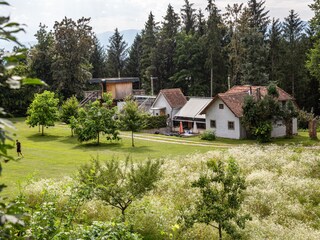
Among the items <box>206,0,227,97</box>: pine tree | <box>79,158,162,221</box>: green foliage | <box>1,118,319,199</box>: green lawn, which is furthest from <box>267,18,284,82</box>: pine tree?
<box>79,158,162,221</box>: green foliage

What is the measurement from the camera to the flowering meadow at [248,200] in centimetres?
1553

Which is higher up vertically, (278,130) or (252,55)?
(252,55)

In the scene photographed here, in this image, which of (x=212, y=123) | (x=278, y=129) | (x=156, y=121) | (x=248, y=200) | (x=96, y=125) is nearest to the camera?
(x=248, y=200)

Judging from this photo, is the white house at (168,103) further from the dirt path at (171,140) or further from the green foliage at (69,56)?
the green foliage at (69,56)

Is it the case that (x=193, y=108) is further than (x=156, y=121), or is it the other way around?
(x=156, y=121)

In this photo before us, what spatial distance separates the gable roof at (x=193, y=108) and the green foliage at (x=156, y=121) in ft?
7.68

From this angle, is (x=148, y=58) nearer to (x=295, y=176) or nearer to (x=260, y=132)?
(x=260, y=132)

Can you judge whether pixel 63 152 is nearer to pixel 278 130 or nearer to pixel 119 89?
pixel 278 130

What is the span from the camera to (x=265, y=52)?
66.3 m

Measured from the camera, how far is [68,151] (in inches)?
1556

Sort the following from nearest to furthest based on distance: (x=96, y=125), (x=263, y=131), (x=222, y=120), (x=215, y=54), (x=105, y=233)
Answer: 1. (x=105, y=233)
2. (x=263, y=131)
3. (x=96, y=125)
4. (x=222, y=120)
5. (x=215, y=54)

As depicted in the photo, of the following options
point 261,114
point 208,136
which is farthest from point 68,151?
point 261,114

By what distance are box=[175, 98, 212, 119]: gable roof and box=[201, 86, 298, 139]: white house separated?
4.54 metres

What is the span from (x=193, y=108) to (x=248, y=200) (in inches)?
1484
